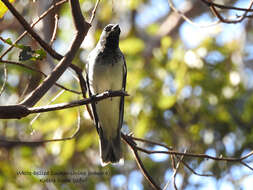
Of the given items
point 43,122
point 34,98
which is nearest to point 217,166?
point 43,122

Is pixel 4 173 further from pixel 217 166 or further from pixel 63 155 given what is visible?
pixel 217 166

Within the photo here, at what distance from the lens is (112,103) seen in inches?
159

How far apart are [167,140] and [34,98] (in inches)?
105

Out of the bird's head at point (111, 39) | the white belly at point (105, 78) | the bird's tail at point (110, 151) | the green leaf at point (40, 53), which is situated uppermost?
the bird's head at point (111, 39)

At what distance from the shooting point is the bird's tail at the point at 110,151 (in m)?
3.91

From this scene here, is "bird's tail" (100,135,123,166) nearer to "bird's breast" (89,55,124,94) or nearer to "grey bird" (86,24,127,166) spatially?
"grey bird" (86,24,127,166)

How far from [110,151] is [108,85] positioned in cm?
66

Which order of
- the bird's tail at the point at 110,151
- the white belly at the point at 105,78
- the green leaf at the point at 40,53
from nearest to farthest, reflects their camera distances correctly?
the green leaf at the point at 40,53, the white belly at the point at 105,78, the bird's tail at the point at 110,151

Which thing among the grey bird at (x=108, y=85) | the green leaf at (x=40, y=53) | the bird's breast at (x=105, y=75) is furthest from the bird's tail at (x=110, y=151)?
the green leaf at (x=40, y=53)

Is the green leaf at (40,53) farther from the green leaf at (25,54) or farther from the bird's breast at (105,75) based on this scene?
the bird's breast at (105,75)

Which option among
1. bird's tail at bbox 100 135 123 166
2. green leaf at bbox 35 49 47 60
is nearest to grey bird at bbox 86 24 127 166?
bird's tail at bbox 100 135 123 166

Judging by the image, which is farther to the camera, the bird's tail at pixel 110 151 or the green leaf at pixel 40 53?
the bird's tail at pixel 110 151

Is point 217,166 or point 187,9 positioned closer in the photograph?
point 217,166

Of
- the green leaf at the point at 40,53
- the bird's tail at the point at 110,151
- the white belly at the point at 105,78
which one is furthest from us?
the bird's tail at the point at 110,151
